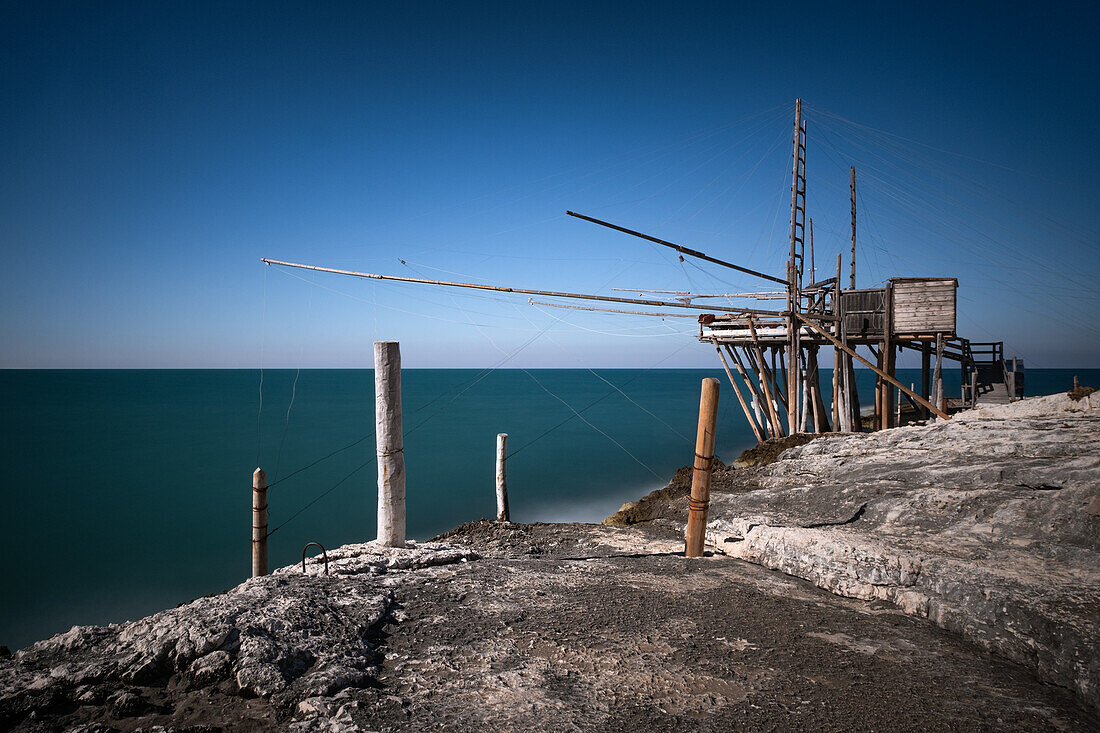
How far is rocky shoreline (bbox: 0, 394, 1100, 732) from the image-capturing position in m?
3.37

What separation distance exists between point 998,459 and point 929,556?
4.88 m

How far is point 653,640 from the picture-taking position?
4367 millimetres

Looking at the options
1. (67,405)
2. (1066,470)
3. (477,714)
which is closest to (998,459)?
(1066,470)

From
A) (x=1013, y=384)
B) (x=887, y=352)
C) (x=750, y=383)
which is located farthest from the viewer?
(x=1013, y=384)

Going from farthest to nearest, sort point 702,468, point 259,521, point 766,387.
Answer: point 766,387
point 259,521
point 702,468

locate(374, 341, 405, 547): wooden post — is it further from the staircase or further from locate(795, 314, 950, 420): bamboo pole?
the staircase

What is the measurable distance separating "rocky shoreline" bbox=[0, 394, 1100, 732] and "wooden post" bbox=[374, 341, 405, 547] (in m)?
0.34

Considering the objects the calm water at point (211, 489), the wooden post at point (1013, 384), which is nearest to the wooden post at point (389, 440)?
the calm water at point (211, 489)

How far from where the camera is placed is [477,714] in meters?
3.36

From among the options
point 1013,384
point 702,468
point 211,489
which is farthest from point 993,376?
point 211,489

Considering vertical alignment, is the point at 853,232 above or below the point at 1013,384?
above

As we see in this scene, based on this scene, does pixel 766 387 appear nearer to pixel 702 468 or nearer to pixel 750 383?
pixel 750 383

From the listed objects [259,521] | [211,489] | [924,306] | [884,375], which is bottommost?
[211,489]

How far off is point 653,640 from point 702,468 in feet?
8.27
